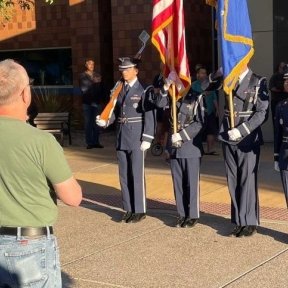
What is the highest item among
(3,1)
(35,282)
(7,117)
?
(3,1)

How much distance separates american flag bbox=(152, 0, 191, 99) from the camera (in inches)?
310

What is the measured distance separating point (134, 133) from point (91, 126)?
671 centimetres

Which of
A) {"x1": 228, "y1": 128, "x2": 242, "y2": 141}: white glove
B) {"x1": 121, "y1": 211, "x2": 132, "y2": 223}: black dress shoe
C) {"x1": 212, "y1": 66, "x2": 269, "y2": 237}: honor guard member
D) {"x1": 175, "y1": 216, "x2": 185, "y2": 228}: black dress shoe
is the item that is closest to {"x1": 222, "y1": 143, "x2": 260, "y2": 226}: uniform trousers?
{"x1": 212, "y1": 66, "x2": 269, "y2": 237}: honor guard member

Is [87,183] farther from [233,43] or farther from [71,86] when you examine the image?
[71,86]

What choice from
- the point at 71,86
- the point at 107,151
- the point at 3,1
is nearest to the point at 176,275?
the point at 3,1

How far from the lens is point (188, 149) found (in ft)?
25.0

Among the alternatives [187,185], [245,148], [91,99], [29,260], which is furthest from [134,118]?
[91,99]

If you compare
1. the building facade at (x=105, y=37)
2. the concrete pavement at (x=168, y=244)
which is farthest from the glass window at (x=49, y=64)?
the concrete pavement at (x=168, y=244)

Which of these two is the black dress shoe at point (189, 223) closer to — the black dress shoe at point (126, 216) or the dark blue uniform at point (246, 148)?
the dark blue uniform at point (246, 148)

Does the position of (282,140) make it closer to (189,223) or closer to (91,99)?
(189,223)

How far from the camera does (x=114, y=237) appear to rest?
289 inches

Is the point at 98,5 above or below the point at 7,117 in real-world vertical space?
above

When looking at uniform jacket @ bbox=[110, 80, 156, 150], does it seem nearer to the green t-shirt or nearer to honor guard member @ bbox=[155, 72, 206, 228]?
honor guard member @ bbox=[155, 72, 206, 228]

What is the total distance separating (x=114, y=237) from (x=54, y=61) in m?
13.5
